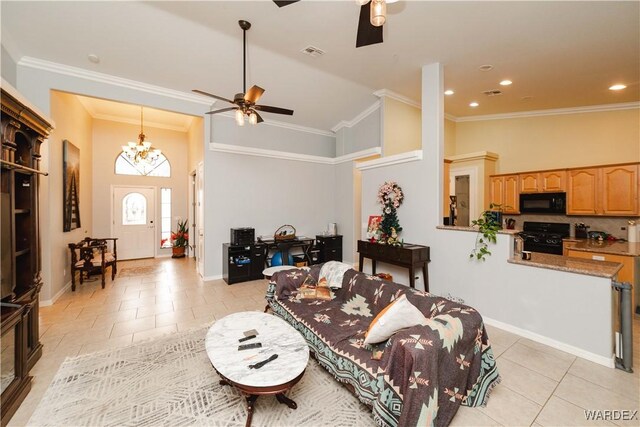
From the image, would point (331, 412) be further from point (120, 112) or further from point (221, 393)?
point (120, 112)

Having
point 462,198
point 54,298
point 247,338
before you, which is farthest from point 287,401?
point 462,198

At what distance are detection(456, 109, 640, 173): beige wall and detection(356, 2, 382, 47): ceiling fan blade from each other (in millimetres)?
4842

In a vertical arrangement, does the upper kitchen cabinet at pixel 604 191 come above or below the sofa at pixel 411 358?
above

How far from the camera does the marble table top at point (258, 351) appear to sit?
165 centimetres

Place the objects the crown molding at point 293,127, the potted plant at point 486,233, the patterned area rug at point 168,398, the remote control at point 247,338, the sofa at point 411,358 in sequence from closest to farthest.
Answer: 1. the sofa at point 411,358
2. the patterned area rug at point 168,398
3. the remote control at point 247,338
4. the potted plant at point 486,233
5. the crown molding at point 293,127

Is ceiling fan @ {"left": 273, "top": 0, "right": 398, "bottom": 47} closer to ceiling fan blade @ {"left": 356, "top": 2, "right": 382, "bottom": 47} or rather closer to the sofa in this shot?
ceiling fan blade @ {"left": 356, "top": 2, "right": 382, "bottom": 47}

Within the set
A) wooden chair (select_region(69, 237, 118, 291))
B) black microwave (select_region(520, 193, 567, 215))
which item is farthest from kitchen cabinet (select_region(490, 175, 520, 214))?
wooden chair (select_region(69, 237, 118, 291))

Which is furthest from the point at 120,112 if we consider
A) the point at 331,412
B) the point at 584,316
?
the point at 584,316

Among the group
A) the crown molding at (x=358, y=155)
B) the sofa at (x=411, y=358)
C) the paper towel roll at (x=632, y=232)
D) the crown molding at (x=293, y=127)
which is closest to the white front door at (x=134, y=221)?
the crown molding at (x=293, y=127)

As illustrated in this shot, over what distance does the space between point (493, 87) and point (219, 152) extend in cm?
523

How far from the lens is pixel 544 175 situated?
191 inches

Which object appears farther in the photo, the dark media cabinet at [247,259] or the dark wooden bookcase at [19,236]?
the dark media cabinet at [247,259]

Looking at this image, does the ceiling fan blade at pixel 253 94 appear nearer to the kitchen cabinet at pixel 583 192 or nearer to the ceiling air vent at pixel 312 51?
the ceiling air vent at pixel 312 51

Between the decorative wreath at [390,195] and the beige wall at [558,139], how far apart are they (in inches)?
117
